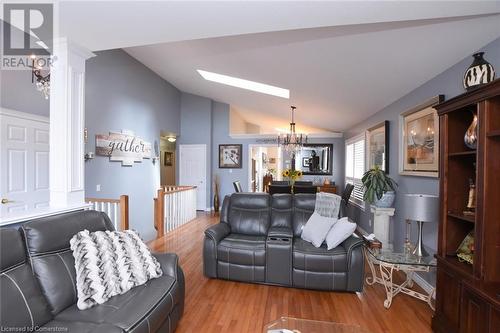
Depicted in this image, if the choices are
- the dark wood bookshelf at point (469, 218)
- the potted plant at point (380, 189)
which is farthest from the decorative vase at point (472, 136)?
the potted plant at point (380, 189)

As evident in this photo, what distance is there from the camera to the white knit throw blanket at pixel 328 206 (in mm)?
3277

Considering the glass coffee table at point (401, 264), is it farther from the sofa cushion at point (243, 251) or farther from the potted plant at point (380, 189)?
the sofa cushion at point (243, 251)

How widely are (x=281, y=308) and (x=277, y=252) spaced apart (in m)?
0.58

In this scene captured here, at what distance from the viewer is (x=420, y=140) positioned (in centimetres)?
306

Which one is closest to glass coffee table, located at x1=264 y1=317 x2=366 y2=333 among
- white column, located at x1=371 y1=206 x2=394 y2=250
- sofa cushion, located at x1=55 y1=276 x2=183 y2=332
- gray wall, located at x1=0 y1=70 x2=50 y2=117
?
sofa cushion, located at x1=55 y1=276 x2=183 y2=332

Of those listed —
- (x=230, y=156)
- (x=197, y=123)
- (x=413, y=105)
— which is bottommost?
(x=230, y=156)

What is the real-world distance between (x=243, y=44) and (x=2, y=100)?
298cm

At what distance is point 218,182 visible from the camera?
8.28 m

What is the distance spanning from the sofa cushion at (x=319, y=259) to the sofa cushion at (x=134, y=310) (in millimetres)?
1436

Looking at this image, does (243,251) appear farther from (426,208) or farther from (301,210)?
(426,208)

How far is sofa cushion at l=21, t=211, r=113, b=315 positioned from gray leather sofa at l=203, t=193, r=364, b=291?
1522 mm

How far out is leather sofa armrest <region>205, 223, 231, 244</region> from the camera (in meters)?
3.14

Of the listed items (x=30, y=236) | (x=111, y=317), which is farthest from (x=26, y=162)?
(x=111, y=317)

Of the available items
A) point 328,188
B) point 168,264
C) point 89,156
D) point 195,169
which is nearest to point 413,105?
point 168,264
